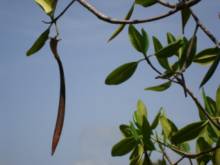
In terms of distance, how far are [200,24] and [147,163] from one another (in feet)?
1.84

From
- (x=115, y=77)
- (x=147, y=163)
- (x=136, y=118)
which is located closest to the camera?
(x=115, y=77)

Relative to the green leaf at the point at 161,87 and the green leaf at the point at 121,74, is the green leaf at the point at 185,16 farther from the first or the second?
the green leaf at the point at 161,87

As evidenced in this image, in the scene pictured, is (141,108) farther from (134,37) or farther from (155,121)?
(134,37)

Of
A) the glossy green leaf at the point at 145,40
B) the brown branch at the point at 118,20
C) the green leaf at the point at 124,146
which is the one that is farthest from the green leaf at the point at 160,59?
the brown branch at the point at 118,20

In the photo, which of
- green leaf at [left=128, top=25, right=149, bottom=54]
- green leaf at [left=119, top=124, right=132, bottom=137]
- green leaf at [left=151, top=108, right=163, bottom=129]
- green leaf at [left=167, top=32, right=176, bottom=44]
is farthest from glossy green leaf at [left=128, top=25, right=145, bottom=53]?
green leaf at [left=119, top=124, right=132, bottom=137]

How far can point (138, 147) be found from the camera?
144cm

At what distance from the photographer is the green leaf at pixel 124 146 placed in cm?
143

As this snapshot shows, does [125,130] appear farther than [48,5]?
Yes

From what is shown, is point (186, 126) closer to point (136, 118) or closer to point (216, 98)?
point (216, 98)

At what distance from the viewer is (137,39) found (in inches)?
51.8

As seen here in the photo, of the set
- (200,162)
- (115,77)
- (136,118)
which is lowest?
(200,162)

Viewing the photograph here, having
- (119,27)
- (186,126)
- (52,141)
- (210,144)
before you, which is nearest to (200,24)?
(119,27)

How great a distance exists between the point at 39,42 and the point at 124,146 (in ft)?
1.80

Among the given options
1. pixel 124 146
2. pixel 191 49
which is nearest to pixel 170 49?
pixel 191 49
